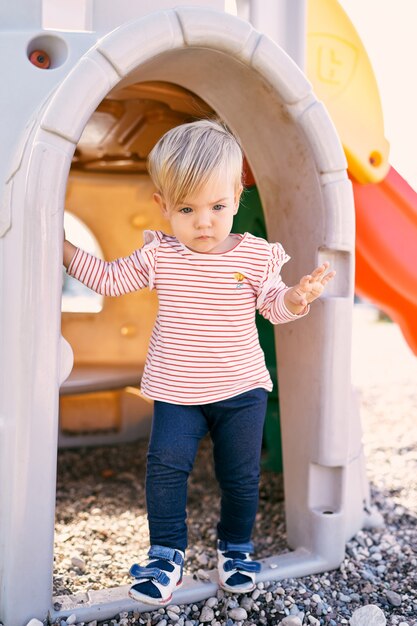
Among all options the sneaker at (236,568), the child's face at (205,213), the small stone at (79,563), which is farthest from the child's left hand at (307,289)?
the small stone at (79,563)

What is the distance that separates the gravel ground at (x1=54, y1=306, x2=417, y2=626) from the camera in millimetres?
1986

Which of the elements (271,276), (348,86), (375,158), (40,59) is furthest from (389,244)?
(40,59)

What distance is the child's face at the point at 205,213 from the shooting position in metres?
1.79

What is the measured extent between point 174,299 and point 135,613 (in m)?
0.84

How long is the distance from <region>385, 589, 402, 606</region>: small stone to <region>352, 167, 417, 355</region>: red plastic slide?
111 cm

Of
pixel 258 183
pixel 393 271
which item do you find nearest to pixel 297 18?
pixel 258 183

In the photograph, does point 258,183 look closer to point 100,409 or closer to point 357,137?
point 357,137

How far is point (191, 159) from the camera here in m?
1.77

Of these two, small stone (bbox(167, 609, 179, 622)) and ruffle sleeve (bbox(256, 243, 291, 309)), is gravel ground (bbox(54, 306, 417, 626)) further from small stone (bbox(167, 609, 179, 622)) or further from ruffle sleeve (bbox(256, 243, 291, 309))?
ruffle sleeve (bbox(256, 243, 291, 309))

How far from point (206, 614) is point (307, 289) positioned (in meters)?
0.91

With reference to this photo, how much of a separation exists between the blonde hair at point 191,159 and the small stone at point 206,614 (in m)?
1.09

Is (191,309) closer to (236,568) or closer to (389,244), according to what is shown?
(236,568)

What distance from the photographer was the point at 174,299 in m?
1.91

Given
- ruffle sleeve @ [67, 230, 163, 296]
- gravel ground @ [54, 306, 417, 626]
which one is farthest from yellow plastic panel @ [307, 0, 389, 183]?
gravel ground @ [54, 306, 417, 626]
